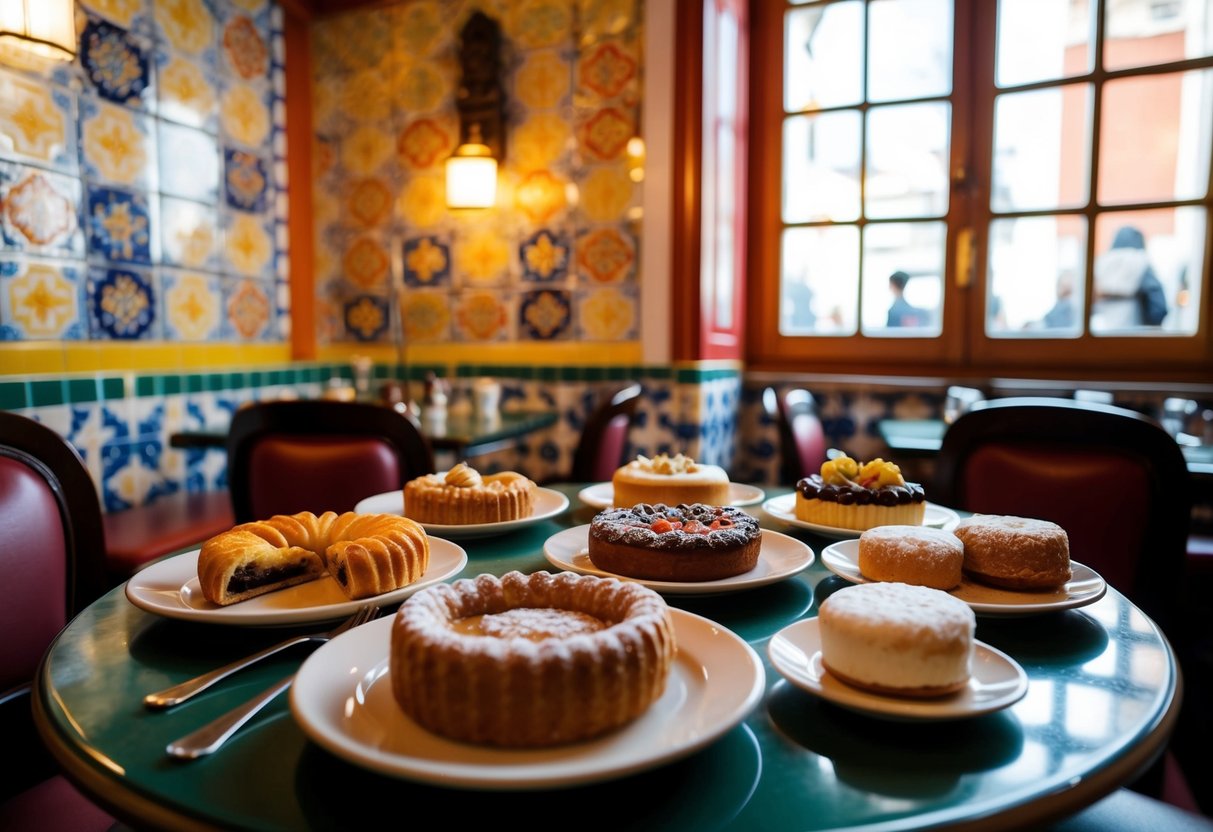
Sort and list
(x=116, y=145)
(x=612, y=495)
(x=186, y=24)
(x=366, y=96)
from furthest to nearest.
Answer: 1. (x=366, y=96)
2. (x=186, y=24)
3. (x=116, y=145)
4. (x=612, y=495)

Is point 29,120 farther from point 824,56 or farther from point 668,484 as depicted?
point 824,56

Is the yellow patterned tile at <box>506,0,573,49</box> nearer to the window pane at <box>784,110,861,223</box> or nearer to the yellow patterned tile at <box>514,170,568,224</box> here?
the yellow patterned tile at <box>514,170,568,224</box>

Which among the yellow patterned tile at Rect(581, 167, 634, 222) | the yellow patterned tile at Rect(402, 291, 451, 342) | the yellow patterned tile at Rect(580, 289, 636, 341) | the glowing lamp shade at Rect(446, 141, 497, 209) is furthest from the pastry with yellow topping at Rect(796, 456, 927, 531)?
the yellow patterned tile at Rect(402, 291, 451, 342)

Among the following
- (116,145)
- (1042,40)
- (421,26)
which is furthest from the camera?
(421,26)

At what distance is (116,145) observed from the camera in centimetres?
274

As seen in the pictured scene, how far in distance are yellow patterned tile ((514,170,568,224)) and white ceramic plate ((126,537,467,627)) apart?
274 cm

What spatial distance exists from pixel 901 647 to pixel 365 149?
12.7 ft

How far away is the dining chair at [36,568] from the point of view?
108 centimetres

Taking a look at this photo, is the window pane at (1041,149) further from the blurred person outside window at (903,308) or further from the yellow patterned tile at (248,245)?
the yellow patterned tile at (248,245)

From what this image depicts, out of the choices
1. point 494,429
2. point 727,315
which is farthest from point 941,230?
point 494,429

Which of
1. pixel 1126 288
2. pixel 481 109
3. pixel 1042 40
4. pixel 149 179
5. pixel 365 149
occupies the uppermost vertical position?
pixel 1042 40

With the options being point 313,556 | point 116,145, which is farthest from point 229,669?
point 116,145

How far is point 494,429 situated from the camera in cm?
281

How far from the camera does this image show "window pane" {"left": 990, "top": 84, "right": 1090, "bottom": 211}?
3.36m
